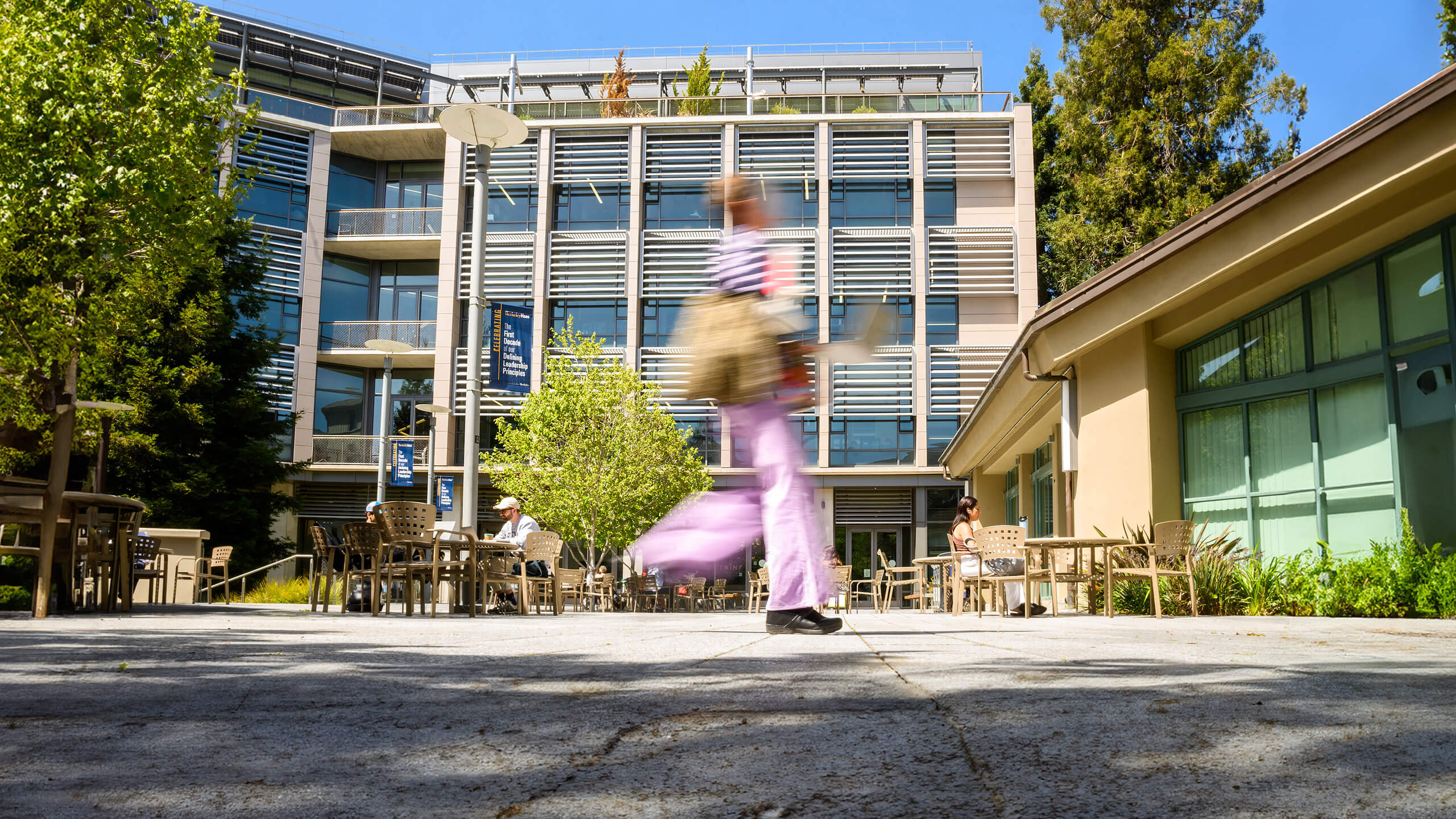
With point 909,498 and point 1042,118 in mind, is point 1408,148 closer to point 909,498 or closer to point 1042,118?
point 909,498

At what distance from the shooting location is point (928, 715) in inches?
101

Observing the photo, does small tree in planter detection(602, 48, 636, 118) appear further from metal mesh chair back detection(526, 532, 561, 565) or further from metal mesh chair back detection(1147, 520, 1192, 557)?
metal mesh chair back detection(1147, 520, 1192, 557)

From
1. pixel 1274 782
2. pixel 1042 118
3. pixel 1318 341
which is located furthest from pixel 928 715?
pixel 1042 118

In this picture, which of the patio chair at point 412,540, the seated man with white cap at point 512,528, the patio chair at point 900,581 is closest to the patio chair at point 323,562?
the patio chair at point 412,540

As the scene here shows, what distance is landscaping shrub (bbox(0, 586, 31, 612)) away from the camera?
13.4 m

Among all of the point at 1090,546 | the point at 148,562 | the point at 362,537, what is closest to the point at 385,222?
the point at 148,562

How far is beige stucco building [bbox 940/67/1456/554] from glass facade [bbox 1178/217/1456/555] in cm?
2

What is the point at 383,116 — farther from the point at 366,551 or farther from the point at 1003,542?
the point at 1003,542

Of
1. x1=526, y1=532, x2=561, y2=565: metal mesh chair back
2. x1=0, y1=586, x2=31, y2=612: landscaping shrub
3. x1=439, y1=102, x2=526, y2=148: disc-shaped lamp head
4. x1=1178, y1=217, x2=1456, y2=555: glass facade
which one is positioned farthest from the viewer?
x1=0, y1=586, x2=31, y2=612: landscaping shrub

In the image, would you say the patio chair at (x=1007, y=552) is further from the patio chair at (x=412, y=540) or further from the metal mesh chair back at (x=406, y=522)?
the metal mesh chair back at (x=406, y=522)

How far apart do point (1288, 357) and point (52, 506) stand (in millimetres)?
11161

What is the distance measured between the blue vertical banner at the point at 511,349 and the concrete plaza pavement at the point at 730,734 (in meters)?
10.4

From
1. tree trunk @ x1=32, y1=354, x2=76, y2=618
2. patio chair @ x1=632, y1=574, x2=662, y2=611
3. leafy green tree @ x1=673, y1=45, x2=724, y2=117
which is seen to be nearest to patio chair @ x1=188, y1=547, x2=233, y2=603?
patio chair @ x1=632, y1=574, x2=662, y2=611

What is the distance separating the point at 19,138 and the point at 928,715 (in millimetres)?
Result: 11826
